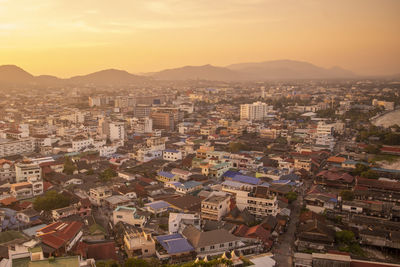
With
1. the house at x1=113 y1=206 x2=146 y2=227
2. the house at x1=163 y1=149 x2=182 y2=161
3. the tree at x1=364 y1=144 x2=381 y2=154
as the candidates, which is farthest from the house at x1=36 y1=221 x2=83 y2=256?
the tree at x1=364 y1=144 x2=381 y2=154

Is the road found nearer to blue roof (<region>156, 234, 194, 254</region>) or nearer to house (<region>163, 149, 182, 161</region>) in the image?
blue roof (<region>156, 234, 194, 254</region>)

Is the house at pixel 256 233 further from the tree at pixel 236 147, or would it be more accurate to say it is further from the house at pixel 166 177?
the tree at pixel 236 147

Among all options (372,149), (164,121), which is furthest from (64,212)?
(164,121)

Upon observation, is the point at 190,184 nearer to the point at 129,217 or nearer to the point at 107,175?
the point at 129,217

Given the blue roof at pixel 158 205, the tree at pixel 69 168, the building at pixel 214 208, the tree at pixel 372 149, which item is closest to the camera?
the building at pixel 214 208

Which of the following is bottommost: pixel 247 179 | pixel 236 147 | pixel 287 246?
pixel 287 246

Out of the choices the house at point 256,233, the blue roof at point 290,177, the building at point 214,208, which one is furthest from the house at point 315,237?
the blue roof at point 290,177
